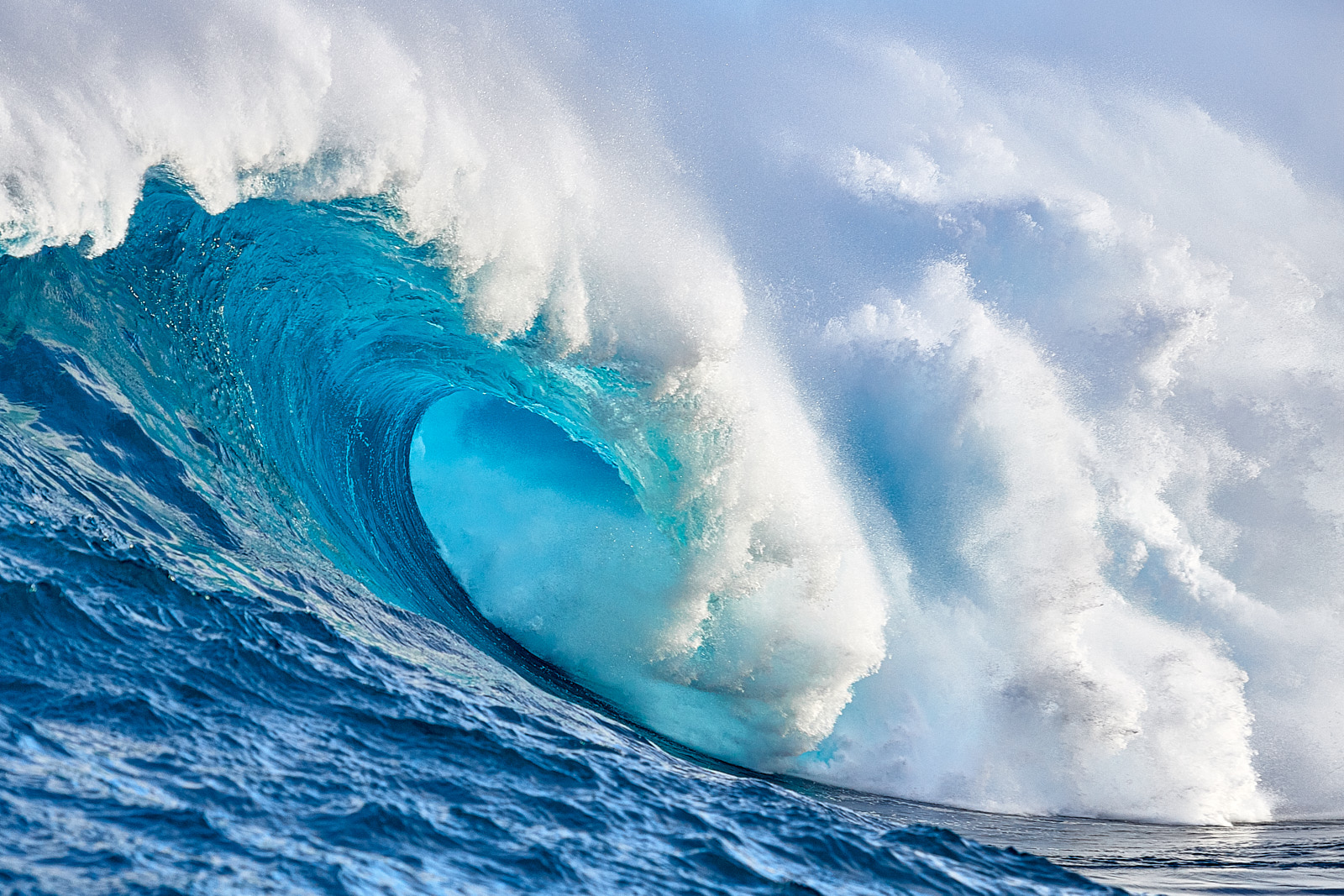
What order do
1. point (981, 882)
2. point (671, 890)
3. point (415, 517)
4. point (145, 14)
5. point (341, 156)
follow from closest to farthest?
point (671, 890)
point (981, 882)
point (145, 14)
point (341, 156)
point (415, 517)

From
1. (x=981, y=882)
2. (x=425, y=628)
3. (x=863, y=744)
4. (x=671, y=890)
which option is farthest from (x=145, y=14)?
(x=863, y=744)

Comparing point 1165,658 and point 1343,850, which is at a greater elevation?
point 1165,658

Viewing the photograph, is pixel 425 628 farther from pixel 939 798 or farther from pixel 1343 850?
pixel 1343 850

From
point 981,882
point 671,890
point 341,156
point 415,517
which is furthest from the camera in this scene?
point 415,517

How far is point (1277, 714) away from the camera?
11.8 metres

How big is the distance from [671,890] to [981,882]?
1537mm

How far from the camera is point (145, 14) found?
7.34m

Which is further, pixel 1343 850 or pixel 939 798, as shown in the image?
pixel 939 798

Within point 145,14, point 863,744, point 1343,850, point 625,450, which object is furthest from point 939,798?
point 145,14

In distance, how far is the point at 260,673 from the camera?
4637 mm

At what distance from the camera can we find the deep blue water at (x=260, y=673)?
340 cm

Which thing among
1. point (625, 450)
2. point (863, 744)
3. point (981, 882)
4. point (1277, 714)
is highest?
point (1277, 714)

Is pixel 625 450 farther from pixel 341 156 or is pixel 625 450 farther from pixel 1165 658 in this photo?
pixel 1165 658

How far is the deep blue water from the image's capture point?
340 centimetres
